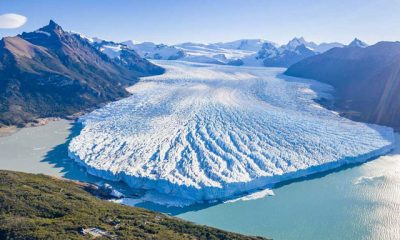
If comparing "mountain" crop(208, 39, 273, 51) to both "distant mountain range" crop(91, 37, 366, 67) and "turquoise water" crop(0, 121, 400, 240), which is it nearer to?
"distant mountain range" crop(91, 37, 366, 67)

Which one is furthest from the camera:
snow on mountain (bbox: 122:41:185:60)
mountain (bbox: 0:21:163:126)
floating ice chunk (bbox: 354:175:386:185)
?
snow on mountain (bbox: 122:41:185:60)

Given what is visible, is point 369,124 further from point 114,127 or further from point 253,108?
point 114,127

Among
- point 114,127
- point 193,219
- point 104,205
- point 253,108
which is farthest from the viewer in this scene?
point 253,108

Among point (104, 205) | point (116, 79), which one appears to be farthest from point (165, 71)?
point (104, 205)

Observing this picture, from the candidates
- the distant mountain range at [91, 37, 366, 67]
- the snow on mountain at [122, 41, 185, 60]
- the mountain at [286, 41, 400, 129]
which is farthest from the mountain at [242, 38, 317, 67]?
the mountain at [286, 41, 400, 129]

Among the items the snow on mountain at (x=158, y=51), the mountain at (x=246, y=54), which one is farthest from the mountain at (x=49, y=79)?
the snow on mountain at (x=158, y=51)

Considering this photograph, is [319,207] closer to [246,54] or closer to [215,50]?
[246,54]
